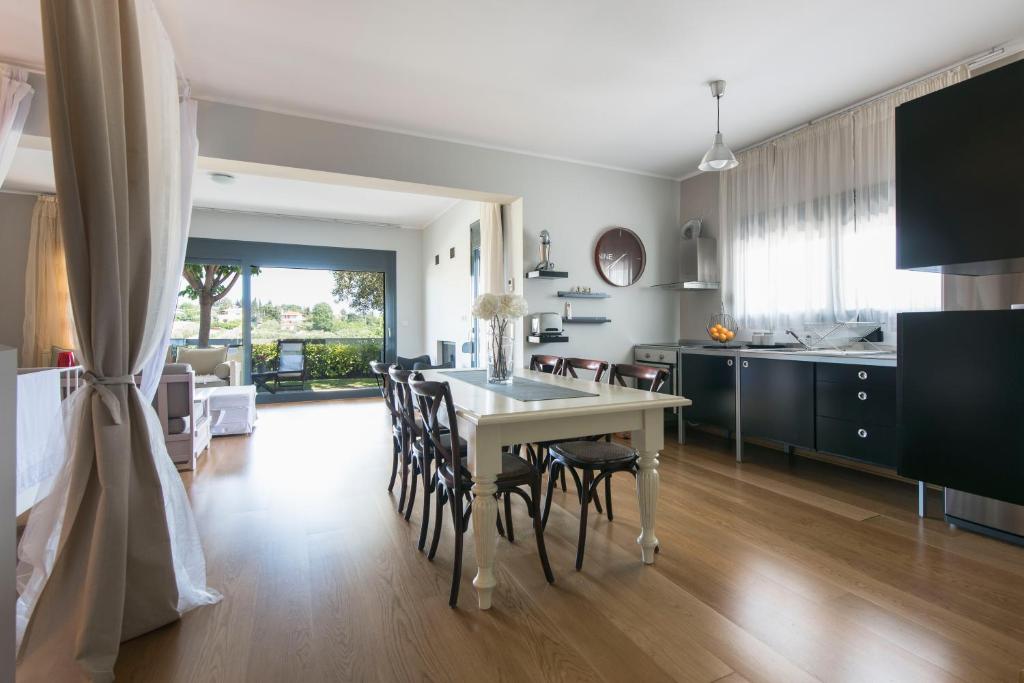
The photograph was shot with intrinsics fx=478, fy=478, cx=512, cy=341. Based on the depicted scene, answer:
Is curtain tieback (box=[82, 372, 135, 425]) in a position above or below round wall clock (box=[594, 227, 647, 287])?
below

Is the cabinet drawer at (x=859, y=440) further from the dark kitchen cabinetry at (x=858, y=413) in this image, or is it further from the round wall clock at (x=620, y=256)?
the round wall clock at (x=620, y=256)

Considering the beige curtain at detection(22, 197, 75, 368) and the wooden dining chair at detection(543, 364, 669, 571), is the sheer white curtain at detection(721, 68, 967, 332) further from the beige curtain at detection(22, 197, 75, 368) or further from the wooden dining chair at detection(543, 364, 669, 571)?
the beige curtain at detection(22, 197, 75, 368)

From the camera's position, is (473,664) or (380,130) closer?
(473,664)

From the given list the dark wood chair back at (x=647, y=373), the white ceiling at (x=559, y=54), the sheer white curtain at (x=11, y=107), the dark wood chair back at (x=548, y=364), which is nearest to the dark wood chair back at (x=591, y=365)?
the dark wood chair back at (x=548, y=364)

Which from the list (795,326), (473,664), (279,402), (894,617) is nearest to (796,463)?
(795,326)

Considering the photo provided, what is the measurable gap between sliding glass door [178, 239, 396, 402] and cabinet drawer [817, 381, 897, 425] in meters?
6.10

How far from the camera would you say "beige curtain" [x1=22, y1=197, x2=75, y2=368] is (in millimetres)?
5641

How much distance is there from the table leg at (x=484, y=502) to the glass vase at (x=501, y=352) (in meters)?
0.86

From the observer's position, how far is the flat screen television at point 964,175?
1.22m

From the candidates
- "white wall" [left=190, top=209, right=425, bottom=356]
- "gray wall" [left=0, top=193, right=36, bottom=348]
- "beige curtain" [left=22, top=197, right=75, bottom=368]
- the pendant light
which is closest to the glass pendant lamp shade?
the pendant light

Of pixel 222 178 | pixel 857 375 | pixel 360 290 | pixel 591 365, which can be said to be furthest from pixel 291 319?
pixel 857 375

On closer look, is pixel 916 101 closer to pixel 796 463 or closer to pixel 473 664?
pixel 473 664

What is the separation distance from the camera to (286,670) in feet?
4.82

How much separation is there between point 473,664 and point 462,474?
2.25 ft
